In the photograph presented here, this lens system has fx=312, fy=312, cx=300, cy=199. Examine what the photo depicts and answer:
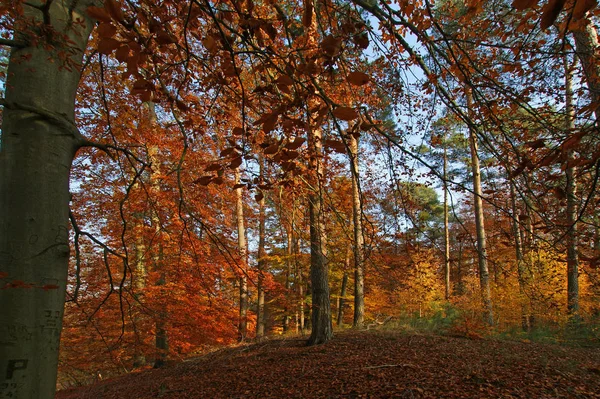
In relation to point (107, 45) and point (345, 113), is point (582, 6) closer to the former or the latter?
point (345, 113)

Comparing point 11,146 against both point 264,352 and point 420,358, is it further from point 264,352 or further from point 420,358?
point 264,352

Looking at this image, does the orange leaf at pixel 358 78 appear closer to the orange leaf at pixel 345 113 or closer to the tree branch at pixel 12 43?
the orange leaf at pixel 345 113

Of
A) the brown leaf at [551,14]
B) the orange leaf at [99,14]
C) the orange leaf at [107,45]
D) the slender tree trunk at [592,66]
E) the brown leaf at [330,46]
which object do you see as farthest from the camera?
the slender tree trunk at [592,66]

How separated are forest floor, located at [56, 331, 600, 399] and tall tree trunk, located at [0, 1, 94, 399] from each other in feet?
9.38

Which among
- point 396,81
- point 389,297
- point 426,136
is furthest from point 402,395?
point 389,297

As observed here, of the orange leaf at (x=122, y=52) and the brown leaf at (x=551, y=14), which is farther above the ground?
the orange leaf at (x=122, y=52)

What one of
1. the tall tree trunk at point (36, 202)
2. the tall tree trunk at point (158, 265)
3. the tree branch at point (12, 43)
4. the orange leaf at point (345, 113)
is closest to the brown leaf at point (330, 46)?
the orange leaf at point (345, 113)

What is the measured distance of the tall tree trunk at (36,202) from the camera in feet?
4.22

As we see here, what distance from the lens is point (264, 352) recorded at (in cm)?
646

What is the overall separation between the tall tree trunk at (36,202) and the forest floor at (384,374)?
2859 millimetres

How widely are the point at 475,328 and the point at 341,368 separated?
4556 millimetres

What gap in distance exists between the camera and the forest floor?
3070 millimetres

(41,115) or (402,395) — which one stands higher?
(41,115)

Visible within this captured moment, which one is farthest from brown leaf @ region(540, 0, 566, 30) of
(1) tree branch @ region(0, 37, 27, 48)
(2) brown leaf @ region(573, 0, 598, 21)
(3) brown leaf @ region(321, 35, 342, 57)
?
(1) tree branch @ region(0, 37, 27, 48)
